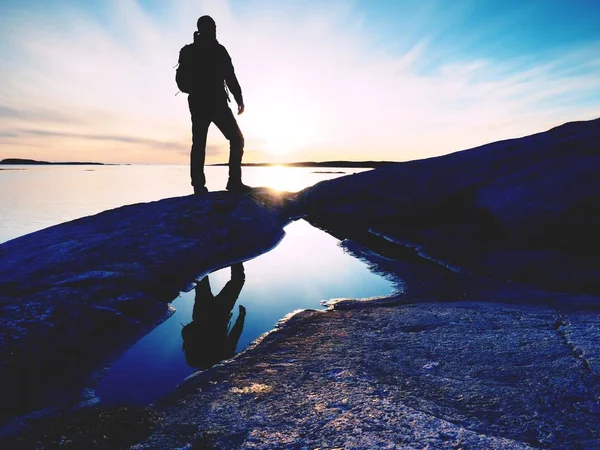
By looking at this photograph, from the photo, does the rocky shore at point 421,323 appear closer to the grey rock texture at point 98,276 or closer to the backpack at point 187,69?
the grey rock texture at point 98,276

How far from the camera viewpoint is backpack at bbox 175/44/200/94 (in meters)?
6.31

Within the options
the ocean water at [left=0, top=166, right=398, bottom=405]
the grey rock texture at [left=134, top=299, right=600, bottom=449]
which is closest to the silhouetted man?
the ocean water at [left=0, top=166, right=398, bottom=405]

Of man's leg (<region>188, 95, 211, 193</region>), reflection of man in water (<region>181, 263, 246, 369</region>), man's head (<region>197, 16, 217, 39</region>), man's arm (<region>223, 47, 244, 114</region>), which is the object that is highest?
man's head (<region>197, 16, 217, 39</region>)

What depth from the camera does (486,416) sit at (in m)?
1.72

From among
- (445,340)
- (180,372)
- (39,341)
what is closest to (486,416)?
(445,340)

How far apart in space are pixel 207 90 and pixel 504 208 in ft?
18.8

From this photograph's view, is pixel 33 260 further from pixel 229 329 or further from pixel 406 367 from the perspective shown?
pixel 406 367

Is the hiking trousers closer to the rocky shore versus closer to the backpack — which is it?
the backpack

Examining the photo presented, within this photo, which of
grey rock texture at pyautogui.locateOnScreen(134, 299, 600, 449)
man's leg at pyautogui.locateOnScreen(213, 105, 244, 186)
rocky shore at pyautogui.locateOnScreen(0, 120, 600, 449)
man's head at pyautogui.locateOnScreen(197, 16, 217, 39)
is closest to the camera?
grey rock texture at pyautogui.locateOnScreen(134, 299, 600, 449)

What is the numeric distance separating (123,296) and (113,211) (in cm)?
304

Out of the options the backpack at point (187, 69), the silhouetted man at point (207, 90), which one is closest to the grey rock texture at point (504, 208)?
the silhouetted man at point (207, 90)

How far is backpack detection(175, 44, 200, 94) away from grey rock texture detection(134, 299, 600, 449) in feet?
17.1

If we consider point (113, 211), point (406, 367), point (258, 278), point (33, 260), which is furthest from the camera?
point (113, 211)

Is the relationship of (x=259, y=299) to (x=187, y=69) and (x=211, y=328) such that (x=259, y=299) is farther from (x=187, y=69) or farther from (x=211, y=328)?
(x=187, y=69)
